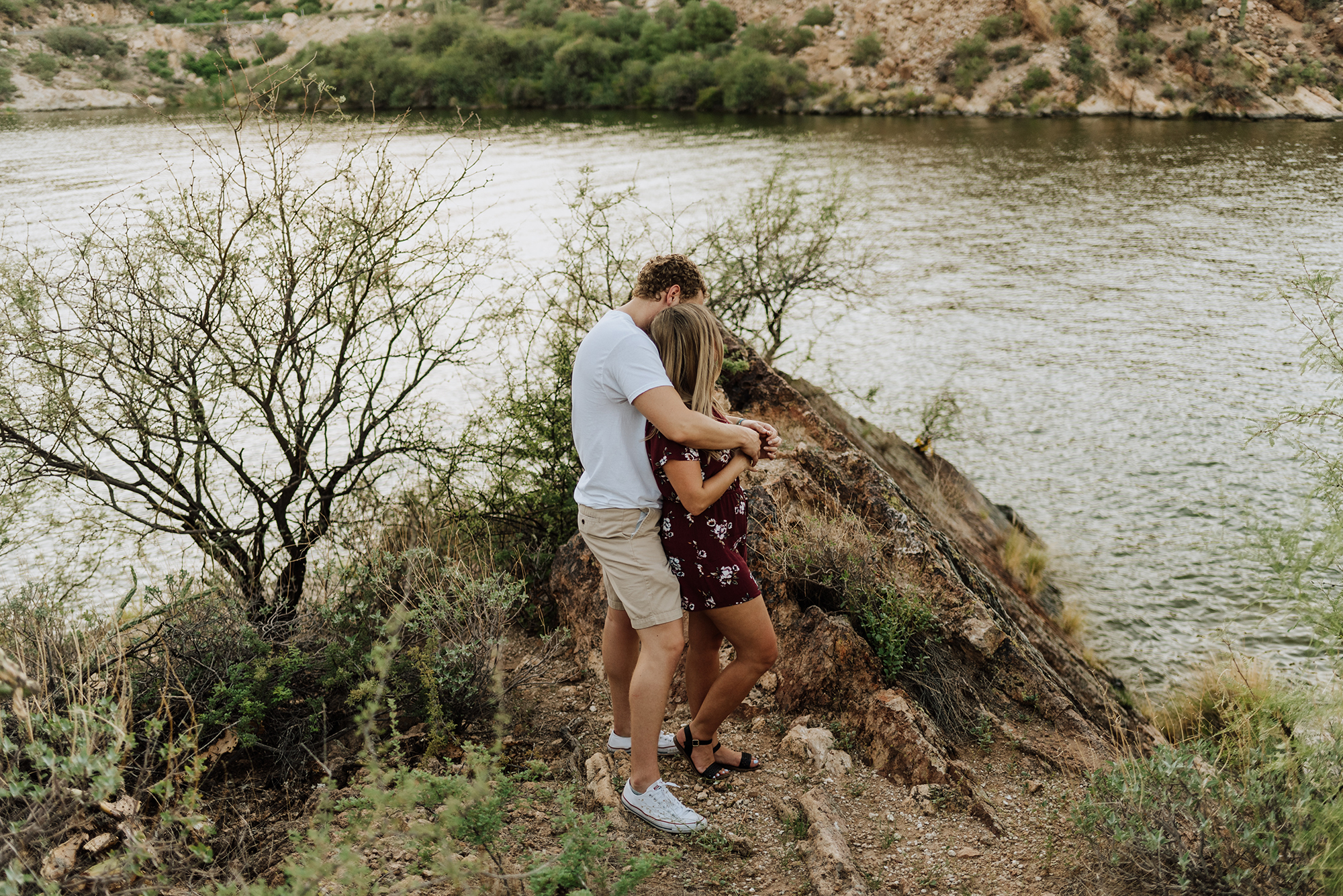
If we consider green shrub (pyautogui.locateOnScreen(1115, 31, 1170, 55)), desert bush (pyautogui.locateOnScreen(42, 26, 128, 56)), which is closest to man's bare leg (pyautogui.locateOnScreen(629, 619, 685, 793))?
desert bush (pyautogui.locateOnScreen(42, 26, 128, 56))

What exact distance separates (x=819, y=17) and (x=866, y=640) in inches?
2633

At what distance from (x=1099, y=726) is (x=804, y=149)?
109ft

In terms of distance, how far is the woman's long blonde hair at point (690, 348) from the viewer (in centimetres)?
338

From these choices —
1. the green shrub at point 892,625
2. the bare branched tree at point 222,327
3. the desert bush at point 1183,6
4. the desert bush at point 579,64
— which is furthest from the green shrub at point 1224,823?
the desert bush at point 1183,6

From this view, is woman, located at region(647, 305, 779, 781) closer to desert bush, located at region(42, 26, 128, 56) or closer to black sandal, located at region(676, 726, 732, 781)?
black sandal, located at region(676, 726, 732, 781)

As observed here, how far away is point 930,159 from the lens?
1336 inches

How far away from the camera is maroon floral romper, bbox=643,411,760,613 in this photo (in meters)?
3.50

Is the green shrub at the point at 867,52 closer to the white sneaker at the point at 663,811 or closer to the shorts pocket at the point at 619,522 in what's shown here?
the shorts pocket at the point at 619,522

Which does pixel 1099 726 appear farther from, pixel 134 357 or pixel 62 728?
pixel 134 357

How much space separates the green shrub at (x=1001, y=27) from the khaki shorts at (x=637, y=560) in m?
61.1

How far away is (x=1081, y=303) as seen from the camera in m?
19.4

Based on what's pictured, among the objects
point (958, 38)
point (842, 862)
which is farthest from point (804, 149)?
point (842, 862)

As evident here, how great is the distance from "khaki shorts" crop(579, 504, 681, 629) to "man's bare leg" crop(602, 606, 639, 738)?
229 mm

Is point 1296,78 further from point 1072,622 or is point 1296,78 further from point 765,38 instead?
point 1072,622
